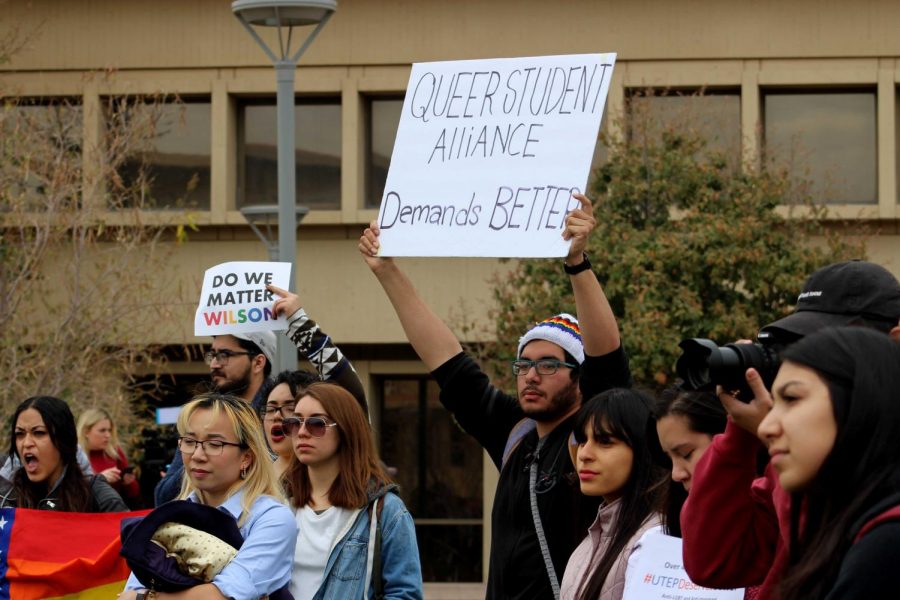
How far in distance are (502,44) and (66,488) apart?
616 inches

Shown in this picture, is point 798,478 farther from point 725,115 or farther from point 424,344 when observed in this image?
point 725,115

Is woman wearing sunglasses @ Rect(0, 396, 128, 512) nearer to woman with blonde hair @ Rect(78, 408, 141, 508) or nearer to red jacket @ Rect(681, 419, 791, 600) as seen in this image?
woman with blonde hair @ Rect(78, 408, 141, 508)

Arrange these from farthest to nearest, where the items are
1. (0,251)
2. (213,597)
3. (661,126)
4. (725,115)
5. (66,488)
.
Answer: (725,115), (661,126), (0,251), (66,488), (213,597)

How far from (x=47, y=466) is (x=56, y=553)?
15.7 inches

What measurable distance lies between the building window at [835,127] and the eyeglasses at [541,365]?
55.3 ft

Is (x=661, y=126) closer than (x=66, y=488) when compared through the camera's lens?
No

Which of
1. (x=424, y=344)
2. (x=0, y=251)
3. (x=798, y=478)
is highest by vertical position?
(x=0, y=251)

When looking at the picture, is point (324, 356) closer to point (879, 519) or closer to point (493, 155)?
point (493, 155)

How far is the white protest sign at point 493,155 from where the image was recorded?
5652 mm

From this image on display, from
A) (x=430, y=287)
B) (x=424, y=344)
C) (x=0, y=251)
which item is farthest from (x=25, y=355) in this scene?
(x=424, y=344)

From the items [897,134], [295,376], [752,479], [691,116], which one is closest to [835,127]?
[897,134]

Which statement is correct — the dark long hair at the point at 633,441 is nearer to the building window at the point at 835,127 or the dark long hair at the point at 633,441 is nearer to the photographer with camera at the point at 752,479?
the photographer with camera at the point at 752,479

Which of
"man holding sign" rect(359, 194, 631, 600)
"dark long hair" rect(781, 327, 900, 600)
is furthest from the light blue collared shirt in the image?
"dark long hair" rect(781, 327, 900, 600)

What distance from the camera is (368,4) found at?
22312 mm
